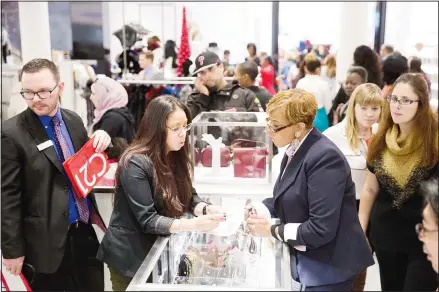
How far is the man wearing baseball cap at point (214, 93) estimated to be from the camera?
379 cm

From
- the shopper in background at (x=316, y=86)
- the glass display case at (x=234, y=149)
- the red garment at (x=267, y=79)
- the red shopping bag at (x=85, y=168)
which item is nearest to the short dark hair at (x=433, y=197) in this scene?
the red shopping bag at (x=85, y=168)

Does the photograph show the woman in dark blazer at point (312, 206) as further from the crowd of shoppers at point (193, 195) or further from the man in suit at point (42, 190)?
the man in suit at point (42, 190)

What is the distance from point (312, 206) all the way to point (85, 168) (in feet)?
3.77

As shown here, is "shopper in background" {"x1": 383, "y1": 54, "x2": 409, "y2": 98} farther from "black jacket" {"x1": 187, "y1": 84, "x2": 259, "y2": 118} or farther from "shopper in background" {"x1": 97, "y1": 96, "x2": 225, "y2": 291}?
"shopper in background" {"x1": 97, "y1": 96, "x2": 225, "y2": 291}

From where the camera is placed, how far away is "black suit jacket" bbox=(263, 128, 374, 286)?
1.75m

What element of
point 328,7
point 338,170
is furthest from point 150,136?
point 328,7

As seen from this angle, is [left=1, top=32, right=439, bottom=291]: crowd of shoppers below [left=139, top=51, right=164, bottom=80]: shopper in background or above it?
below

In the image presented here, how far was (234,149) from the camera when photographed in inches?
126

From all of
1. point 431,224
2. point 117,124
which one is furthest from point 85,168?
point 431,224

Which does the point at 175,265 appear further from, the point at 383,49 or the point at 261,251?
the point at 383,49

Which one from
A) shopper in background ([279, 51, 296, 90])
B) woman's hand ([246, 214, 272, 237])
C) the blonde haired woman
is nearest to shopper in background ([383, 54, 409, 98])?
the blonde haired woman

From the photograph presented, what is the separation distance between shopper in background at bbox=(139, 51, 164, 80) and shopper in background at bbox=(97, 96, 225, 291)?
3.89m

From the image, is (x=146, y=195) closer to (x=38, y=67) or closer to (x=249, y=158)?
(x=38, y=67)

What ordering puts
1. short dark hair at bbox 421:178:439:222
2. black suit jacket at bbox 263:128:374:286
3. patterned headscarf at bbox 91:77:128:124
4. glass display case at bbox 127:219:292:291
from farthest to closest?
patterned headscarf at bbox 91:77:128:124 < black suit jacket at bbox 263:128:374:286 < glass display case at bbox 127:219:292:291 < short dark hair at bbox 421:178:439:222
